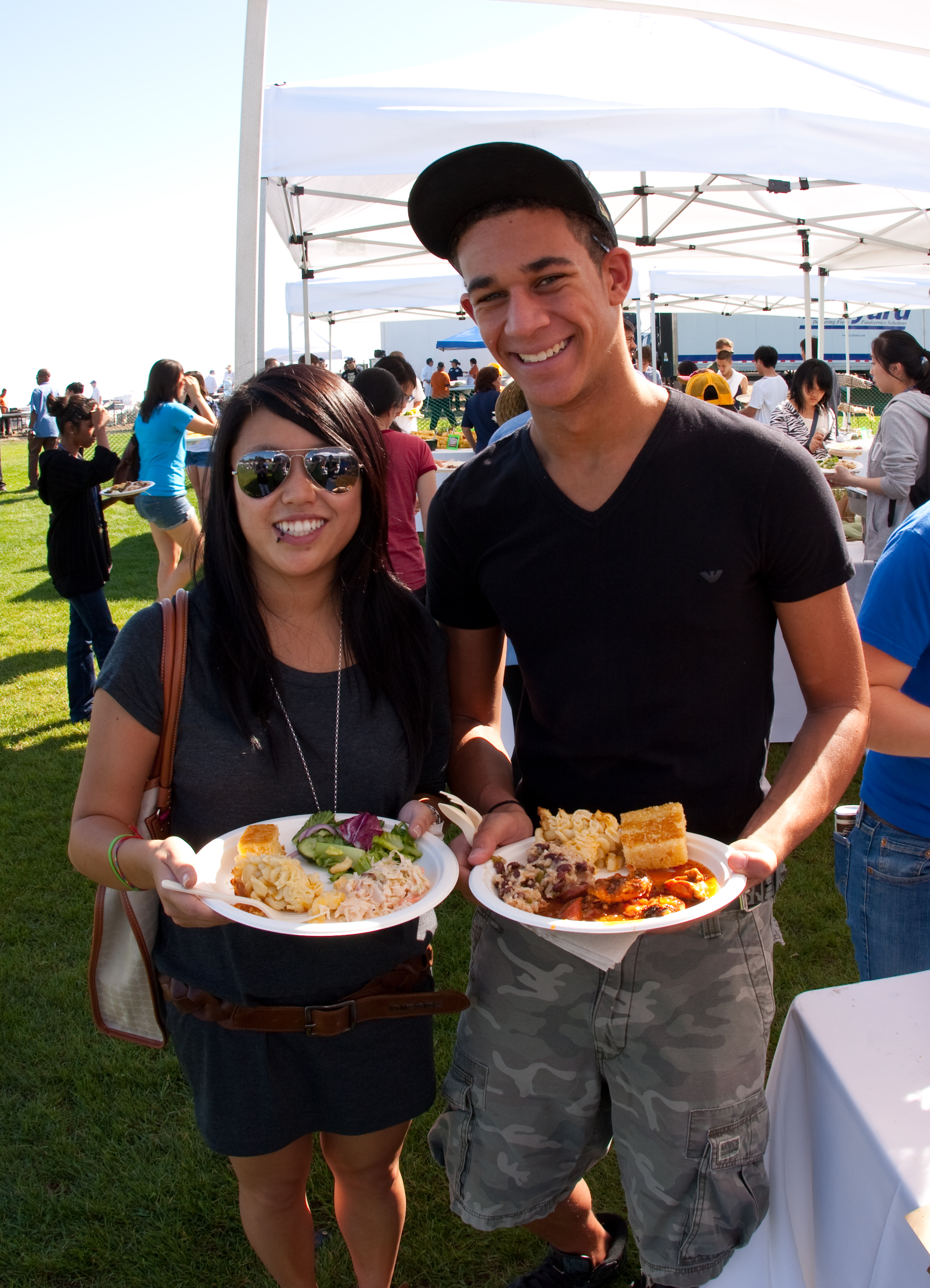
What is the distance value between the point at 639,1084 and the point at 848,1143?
15.8 inches

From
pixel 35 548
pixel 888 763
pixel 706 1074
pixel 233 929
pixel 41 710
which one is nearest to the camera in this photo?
pixel 706 1074

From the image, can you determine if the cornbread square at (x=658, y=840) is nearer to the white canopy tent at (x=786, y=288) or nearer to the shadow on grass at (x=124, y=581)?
the shadow on grass at (x=124, y=581)

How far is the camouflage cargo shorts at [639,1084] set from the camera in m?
1.74

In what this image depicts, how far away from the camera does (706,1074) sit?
1741 mm

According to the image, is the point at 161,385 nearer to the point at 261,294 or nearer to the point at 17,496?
the point at 261,294

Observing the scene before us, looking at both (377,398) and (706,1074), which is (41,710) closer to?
(377,398)

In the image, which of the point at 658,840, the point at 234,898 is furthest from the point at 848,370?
the point at 234,898

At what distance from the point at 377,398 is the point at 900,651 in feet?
13.3

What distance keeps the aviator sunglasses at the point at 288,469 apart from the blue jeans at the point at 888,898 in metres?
1.50

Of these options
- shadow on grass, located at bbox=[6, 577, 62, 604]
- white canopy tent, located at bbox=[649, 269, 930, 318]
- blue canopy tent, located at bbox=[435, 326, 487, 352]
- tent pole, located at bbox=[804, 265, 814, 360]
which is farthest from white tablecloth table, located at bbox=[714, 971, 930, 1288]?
blue canopy tent, located at bbox=[435, 326, 487, 352]

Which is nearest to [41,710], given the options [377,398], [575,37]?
[377,398]

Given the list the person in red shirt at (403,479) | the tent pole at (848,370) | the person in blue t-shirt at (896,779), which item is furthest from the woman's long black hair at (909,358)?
the tent pole at (848,370)

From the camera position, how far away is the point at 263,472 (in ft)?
6.08

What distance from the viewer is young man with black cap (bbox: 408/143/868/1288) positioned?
172cm
